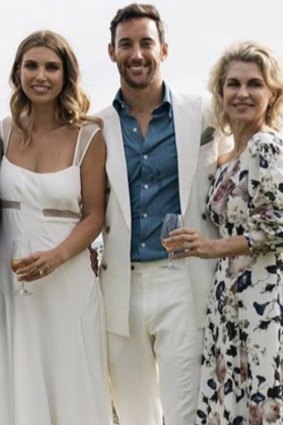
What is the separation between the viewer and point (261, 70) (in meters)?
5.52

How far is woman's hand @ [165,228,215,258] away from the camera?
5117 mm

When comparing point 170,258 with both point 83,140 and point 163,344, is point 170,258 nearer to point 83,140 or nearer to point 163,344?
point 163,344

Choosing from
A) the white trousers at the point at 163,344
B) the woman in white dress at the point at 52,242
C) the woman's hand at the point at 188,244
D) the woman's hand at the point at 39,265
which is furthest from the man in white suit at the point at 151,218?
the woman's hand at the point at 188,244

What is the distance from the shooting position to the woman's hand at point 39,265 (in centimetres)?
554

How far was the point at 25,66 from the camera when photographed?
591 centimetres

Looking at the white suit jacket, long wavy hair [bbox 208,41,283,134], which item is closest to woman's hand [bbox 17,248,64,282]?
the white suit jacket

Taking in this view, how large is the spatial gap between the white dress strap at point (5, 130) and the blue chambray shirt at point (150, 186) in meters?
0.77

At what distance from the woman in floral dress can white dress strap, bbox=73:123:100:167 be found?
0.87 m

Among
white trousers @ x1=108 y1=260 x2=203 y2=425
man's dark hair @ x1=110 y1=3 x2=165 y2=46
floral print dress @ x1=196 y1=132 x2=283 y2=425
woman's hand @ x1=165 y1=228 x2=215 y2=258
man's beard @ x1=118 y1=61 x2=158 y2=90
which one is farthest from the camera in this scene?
man's dark hair @ x1=110 y1=3 x2=165 y2=46

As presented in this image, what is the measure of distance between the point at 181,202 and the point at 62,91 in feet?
3.54

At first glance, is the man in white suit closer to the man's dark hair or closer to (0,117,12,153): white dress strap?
the man's dark hair

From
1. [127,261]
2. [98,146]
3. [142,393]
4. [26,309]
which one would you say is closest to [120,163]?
[98,146]

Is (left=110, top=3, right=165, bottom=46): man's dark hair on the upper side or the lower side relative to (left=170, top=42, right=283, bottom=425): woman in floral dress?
upper

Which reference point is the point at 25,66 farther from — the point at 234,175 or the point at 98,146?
the point at 234,175
